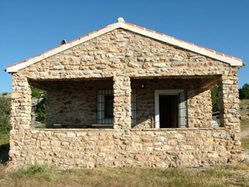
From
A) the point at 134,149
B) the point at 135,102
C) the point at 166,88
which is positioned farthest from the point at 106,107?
the point at 134,149

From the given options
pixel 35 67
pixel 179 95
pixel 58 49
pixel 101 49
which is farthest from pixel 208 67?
pixel 35 67

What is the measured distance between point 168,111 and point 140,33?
4648mm

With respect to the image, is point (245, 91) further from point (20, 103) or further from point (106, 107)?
point (20, 103)

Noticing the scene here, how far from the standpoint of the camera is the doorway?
1423 cm

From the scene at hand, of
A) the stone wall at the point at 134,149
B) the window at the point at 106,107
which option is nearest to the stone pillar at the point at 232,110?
the stone wall at the point at 134,149

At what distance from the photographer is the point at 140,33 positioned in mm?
11406

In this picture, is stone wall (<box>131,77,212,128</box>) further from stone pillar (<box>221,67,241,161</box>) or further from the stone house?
stone pillar (<box>221,67,241,161</box>)

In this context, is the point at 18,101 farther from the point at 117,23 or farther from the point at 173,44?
the point at 173,44

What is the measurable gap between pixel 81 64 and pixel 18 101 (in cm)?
246

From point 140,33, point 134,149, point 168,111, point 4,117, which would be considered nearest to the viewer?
point 134,149

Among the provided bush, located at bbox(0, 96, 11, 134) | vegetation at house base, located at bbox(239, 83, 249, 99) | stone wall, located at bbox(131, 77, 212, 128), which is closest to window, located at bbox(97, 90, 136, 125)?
stone wall, located at bbox(131, 77, 212, 128)

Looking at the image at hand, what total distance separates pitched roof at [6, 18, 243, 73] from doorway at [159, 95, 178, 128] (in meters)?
3.33

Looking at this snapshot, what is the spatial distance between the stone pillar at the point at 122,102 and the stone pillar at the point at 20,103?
9.78 ft

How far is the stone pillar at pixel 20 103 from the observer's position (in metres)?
11.5
